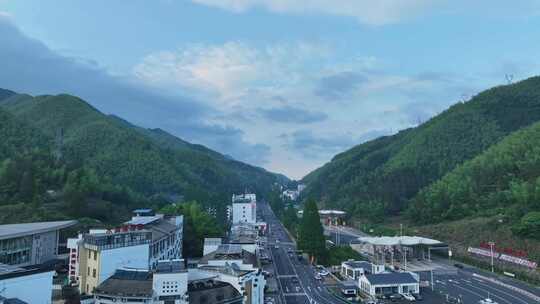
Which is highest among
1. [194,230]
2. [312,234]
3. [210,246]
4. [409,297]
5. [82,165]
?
[82,165]

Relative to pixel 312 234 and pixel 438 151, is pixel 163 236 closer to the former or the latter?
pixel 312 234

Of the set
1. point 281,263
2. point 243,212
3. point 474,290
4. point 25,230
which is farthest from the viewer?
point 243,212

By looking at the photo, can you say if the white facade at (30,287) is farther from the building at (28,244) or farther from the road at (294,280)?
the road at (294,280)

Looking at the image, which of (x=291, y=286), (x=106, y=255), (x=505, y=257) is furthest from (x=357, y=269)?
(x=106, y=255)

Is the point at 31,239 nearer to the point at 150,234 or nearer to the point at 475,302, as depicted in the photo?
the point at 150,234

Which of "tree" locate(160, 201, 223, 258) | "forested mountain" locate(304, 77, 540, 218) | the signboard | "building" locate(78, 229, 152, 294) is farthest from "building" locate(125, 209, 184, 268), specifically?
"forested mountain" locate(304, 77, 540, 218)

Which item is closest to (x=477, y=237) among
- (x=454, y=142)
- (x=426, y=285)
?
(x=426, y=285)
